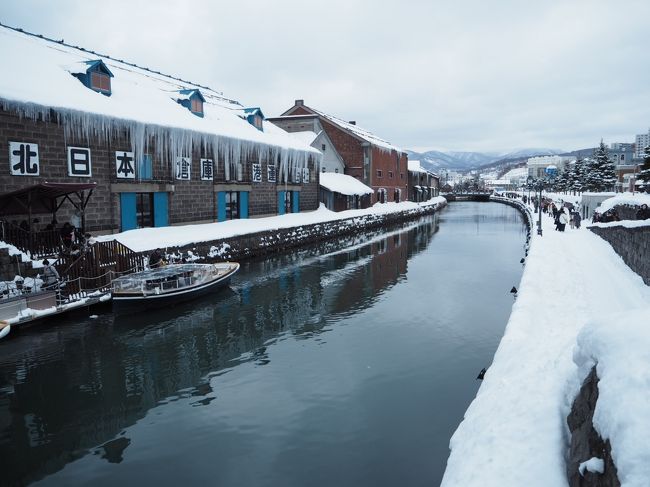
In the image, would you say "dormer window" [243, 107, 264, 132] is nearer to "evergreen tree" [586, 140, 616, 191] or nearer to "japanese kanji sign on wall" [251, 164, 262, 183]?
"japanese kanji sign on wall" [251, 164, 262, 183]

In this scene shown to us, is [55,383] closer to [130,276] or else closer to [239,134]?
[130,276]

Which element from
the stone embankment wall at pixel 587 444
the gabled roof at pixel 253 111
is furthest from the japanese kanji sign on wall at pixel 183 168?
the stone embankment wall at pixel 587 444

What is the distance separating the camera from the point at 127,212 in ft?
75.4

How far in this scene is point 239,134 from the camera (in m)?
30.3

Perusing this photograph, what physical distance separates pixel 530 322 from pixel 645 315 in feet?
21.3

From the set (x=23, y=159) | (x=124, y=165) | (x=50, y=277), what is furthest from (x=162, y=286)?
(x=124, y=165)

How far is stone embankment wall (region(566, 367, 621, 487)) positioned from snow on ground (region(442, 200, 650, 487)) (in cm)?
25

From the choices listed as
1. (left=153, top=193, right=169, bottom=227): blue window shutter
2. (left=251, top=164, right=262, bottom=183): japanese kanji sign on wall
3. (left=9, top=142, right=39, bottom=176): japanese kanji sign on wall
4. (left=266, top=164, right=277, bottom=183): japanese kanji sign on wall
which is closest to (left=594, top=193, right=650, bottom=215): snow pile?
(left=266, top=164, right=277, bottom=183): japanese kanji sign on wall

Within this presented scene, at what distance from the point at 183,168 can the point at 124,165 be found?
4.12m

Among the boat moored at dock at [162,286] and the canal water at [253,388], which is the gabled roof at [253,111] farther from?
the boat moored at dock at [162,286]

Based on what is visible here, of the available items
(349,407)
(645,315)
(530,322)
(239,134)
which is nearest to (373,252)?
(239,134)

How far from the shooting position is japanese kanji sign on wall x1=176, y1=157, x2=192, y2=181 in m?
26.0

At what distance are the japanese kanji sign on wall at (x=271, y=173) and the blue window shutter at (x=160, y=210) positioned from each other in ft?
34.7

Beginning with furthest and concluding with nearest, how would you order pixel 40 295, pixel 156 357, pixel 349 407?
pixel 40 295
pixel 156 357
pixel 349 407
